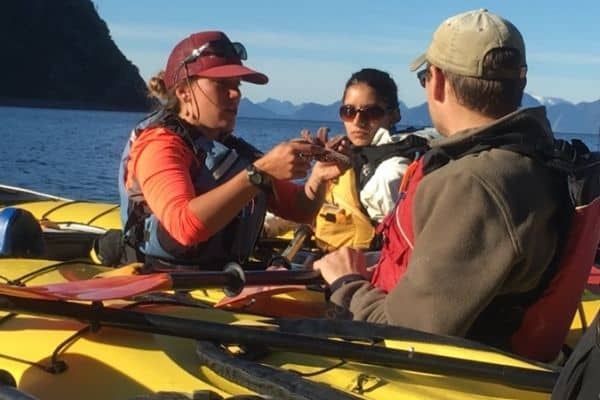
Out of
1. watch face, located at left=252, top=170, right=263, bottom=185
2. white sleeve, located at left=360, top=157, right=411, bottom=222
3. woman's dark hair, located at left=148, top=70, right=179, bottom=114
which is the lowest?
white sleeve, located at left=360, top=157, right=411, bottom=222

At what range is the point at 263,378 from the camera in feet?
8.39

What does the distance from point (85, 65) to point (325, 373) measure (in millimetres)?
90172

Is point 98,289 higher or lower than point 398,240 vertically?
lower

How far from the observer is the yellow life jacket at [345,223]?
5.35 metres

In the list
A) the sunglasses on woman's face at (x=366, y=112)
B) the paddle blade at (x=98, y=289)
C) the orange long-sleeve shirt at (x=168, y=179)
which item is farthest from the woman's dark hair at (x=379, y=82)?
the paddle blade at (x=98, y=289)

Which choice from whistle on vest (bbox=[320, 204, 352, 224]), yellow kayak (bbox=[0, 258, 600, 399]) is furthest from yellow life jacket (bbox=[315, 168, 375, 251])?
yellow kayak (bbox=[0, 258, 600, 399])

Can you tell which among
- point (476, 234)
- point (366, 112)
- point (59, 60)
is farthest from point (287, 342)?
point (59, 60)

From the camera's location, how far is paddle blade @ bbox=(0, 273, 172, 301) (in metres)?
2.87

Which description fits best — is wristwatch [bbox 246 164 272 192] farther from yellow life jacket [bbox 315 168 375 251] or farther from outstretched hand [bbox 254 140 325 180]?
yellow life jacket [bbox 315 168 375 251]

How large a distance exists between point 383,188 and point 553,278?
91.5 inches

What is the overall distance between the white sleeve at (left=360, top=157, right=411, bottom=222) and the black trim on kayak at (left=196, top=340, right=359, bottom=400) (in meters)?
2.55

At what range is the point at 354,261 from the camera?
3293 mm

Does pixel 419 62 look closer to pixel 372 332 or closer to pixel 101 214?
pixel 372 332

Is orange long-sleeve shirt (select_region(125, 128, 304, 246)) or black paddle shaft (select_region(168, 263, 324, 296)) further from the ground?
orange long-sleeve shirt (select_region(125, 128, 304, 246))
